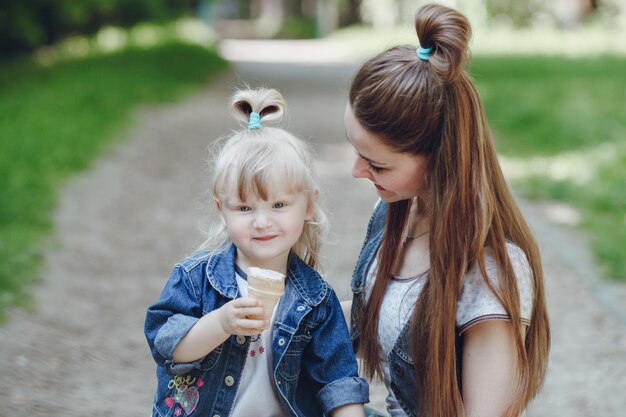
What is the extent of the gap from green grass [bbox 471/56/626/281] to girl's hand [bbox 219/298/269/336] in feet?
12.9

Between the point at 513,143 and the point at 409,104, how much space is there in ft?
27.2

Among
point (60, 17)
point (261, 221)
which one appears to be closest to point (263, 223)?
point (261, 221)

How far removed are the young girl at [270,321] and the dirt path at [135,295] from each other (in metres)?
0.35

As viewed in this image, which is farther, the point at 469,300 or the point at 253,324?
the point at 469,300

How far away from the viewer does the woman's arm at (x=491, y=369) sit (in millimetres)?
2256

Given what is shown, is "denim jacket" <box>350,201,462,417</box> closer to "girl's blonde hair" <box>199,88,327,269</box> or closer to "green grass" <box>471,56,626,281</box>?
"girl's blonde hair" <box>199,88,327,269</box>

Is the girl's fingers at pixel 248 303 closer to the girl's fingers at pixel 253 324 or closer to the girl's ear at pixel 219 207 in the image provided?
the girl's fingers at pixel 253 324

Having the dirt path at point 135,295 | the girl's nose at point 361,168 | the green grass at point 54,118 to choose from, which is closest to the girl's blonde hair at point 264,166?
the girl's nose at point 361,168

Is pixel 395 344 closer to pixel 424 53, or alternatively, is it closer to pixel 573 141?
pixel 424 53

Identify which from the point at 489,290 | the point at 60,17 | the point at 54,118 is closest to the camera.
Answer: the point at 489,290

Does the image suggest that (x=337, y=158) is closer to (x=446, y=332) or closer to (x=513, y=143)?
(x=513, y=143)

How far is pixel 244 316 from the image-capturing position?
2129mm

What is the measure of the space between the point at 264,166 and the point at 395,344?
56cm

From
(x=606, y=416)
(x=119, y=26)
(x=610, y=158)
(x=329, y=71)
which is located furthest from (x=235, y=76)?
(x=606, y=416)
